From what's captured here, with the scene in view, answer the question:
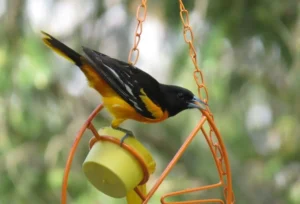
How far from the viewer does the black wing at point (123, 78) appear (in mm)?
1563

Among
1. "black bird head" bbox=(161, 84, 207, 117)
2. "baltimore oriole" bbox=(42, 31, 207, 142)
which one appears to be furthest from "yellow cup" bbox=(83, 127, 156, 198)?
"black bird head" bbox=(161, 84, 207, 117)

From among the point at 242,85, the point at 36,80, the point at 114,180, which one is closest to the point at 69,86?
the point at 36,80

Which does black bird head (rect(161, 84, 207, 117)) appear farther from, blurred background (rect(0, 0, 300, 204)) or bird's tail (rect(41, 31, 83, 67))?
blurred background (rect(0, 0, 300, 204))

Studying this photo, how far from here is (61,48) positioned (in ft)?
5.17

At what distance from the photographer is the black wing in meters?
1.56

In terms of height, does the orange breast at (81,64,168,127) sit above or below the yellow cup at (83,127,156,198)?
above

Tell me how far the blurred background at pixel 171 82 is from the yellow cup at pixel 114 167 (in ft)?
3.34

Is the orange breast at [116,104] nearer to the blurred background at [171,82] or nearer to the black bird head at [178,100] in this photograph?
the black bird head at [178,100]

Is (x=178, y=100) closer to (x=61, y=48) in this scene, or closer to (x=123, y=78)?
(x=123, y=78)

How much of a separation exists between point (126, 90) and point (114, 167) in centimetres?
28

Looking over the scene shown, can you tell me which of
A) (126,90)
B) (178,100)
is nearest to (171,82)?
(178,100)

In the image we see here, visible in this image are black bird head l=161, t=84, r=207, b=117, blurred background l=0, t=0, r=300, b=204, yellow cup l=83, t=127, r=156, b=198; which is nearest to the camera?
yellow cup l=83, t=127, r=156, b=198

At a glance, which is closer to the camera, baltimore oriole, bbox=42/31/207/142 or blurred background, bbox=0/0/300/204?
baltimore oriole, bbox=42/31/207/142

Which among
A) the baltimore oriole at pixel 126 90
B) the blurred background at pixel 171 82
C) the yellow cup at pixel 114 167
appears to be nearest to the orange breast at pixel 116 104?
the baltimore oriole at pixel 126 90
